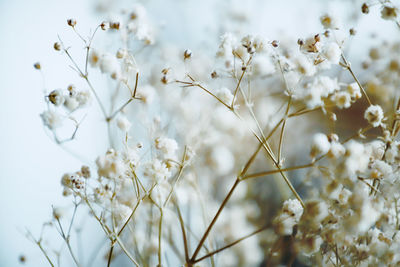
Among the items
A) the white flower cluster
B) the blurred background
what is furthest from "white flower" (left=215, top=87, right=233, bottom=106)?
the blurred background

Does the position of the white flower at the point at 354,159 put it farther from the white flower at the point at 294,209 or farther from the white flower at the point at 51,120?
the white flower at the point at 51,120

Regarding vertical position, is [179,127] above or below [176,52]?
below

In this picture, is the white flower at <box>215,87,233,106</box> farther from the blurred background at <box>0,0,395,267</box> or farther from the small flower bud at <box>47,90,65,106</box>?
the blurred background at <box>0,0,395,267</box>

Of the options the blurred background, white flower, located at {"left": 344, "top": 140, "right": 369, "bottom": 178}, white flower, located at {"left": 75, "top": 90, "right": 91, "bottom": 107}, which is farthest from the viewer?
the blurred background

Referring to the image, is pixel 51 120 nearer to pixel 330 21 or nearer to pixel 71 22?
pixel 71 22

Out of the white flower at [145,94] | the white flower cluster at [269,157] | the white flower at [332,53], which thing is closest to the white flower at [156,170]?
the white flower cluster at [269,157]

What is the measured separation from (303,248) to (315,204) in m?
0.05

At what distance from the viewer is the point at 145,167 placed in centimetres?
38

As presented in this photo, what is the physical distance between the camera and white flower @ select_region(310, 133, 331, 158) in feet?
1.06

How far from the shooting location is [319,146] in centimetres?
32

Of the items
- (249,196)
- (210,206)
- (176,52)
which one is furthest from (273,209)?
(176,52)

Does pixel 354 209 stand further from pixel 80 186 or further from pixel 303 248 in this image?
→ pixel 80 186

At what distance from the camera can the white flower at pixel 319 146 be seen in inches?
12.7

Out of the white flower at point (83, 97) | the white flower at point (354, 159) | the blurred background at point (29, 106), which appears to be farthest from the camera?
the blurred background at point (29, 106)
